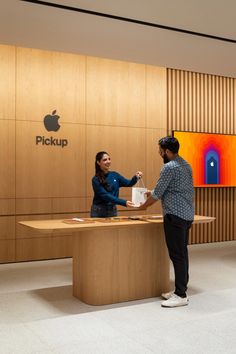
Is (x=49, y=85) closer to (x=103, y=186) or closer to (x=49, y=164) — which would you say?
(x=49, y=164)

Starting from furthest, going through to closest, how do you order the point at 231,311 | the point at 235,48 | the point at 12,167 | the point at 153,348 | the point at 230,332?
the point at 12,167 < the point at 235,48 < the point at 231,311 < the point at 230,332 < the point at 153,348

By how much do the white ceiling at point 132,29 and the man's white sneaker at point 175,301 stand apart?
2.85 meters

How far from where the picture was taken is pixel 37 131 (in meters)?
7.11

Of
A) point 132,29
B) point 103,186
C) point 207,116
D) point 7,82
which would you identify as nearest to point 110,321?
point 103,186

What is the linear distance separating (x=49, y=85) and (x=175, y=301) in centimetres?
410

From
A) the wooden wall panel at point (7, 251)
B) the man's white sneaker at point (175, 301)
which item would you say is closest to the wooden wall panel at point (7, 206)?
the wooden wall panel at point (7, 251)

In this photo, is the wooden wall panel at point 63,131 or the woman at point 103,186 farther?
the wooden wall panel at point 63,131

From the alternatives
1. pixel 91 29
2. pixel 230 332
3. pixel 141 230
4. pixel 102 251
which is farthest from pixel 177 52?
pixel 230 332

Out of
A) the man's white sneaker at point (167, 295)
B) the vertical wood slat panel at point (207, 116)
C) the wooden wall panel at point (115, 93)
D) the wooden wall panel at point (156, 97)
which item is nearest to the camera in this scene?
the man's white sneaker at point (167, 295)

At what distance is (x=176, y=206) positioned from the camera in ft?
15.4

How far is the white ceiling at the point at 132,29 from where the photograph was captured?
4.09 m

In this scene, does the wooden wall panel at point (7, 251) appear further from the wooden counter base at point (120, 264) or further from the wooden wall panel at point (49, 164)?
the wooden counter base at point (120, 264)

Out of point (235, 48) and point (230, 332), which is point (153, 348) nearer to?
point (230, 332)

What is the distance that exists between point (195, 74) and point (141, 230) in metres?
4.76
